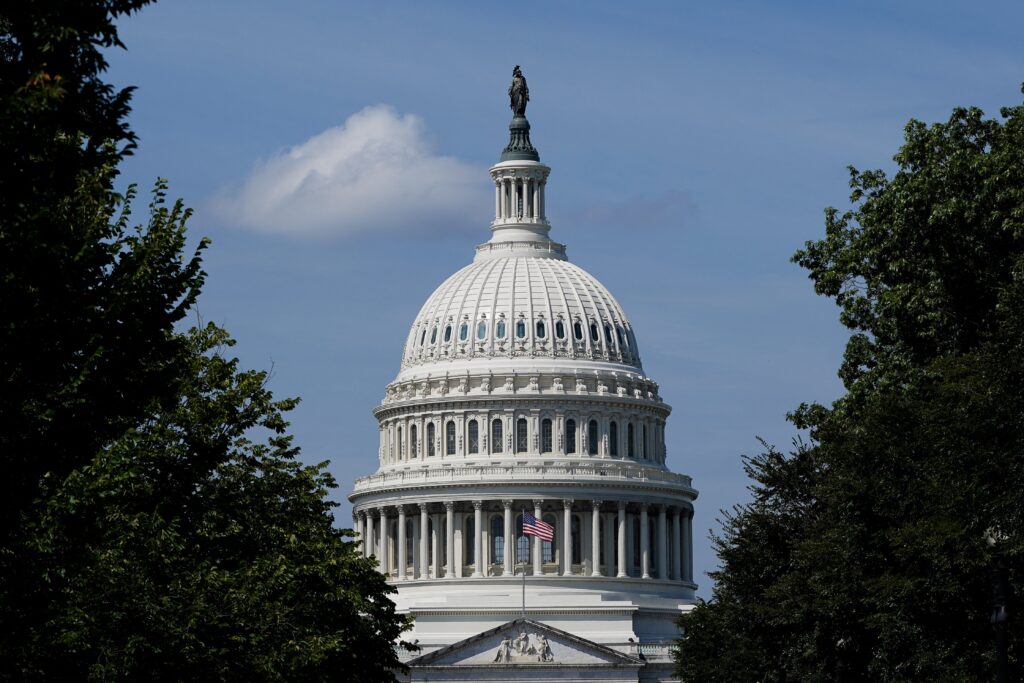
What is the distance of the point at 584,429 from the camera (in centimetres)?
19412

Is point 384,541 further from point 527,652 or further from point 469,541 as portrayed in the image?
point 527,652

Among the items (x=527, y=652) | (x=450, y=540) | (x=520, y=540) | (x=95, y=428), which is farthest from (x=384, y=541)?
(x=95, y=428)

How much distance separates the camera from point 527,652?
178 meters

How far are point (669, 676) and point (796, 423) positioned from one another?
313 feet

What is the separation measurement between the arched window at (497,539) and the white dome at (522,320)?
13744 mm

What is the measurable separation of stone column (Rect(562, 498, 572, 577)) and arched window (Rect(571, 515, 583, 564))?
2770 mm

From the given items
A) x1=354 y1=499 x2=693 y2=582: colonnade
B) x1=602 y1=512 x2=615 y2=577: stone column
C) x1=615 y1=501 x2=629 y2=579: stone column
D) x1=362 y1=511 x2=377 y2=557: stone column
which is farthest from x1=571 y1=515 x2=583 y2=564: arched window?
x1=362 y1=511 x2=377 y2=557: stone column

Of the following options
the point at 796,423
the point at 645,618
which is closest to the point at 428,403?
the point at 645,618

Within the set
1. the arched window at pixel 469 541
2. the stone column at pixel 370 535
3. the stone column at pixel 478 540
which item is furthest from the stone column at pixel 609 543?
the stone column at pixel 370 535

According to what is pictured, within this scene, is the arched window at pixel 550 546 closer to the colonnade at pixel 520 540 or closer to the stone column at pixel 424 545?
the colonnade at pixel 520 540

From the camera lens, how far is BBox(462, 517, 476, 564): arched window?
632ft

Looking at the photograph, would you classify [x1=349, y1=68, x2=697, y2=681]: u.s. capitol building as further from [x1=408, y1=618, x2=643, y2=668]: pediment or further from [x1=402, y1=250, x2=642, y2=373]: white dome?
[x1=408, y1=618, x2=643, y2=668]: pediment

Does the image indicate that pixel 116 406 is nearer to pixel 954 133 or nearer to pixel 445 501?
pixel 954 133

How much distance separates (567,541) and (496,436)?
10.7 meters
